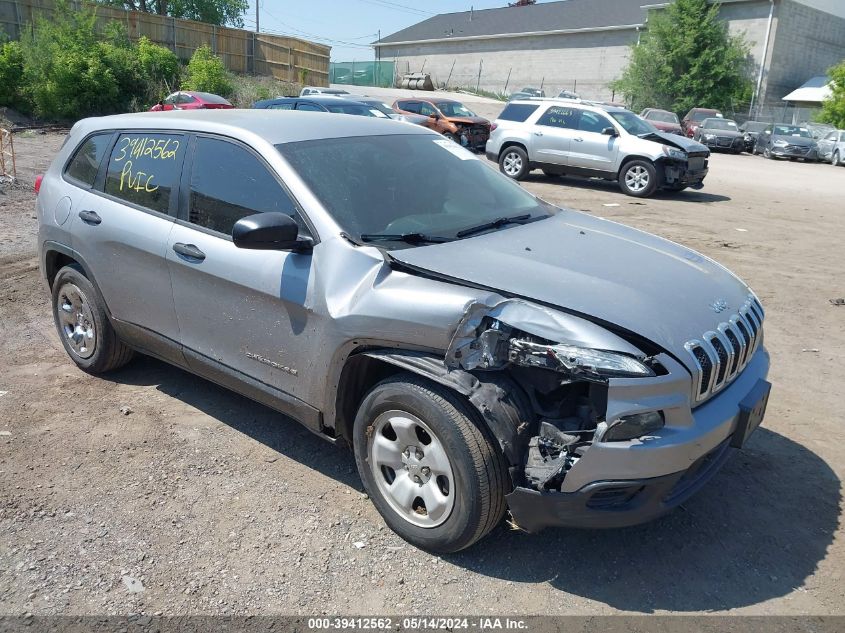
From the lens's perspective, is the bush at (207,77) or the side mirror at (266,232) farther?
the bush at (207,77)

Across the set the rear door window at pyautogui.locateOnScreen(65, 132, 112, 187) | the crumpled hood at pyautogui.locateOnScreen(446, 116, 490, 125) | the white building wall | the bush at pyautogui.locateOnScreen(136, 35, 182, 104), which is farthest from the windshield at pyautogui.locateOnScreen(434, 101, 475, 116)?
the white building wall

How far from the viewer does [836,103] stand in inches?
1411

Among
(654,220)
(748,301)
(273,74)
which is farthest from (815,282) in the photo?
(273,74)

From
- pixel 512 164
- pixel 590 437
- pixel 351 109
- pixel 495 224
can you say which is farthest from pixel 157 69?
pixel 590 437

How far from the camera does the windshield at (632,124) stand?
15.2 meters

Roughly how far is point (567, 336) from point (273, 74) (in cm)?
4322

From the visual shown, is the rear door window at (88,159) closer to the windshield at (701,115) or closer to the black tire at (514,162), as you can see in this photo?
the black tire at (514,162)

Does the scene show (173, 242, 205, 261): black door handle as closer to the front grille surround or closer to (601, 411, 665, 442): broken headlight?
(601, 411, 665, 442): broken headlight

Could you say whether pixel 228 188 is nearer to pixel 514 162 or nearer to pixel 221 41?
pixel 514 162

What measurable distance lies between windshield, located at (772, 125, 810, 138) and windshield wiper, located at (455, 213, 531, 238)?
94.6 ft

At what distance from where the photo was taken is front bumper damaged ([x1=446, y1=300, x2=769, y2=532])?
275 cm

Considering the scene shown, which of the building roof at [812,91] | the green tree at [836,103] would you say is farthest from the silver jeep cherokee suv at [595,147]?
the building roof at [812,91]

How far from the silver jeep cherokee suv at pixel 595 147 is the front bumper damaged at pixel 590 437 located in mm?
12692

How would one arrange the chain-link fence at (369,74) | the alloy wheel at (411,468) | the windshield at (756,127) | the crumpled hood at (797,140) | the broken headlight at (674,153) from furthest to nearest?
the chain-link fence at (369,74) < the windshield at (756,127) < the crumpled hood at (797,140) < the broken headlight at (674,153) < the alloy wheel at (411,468)
